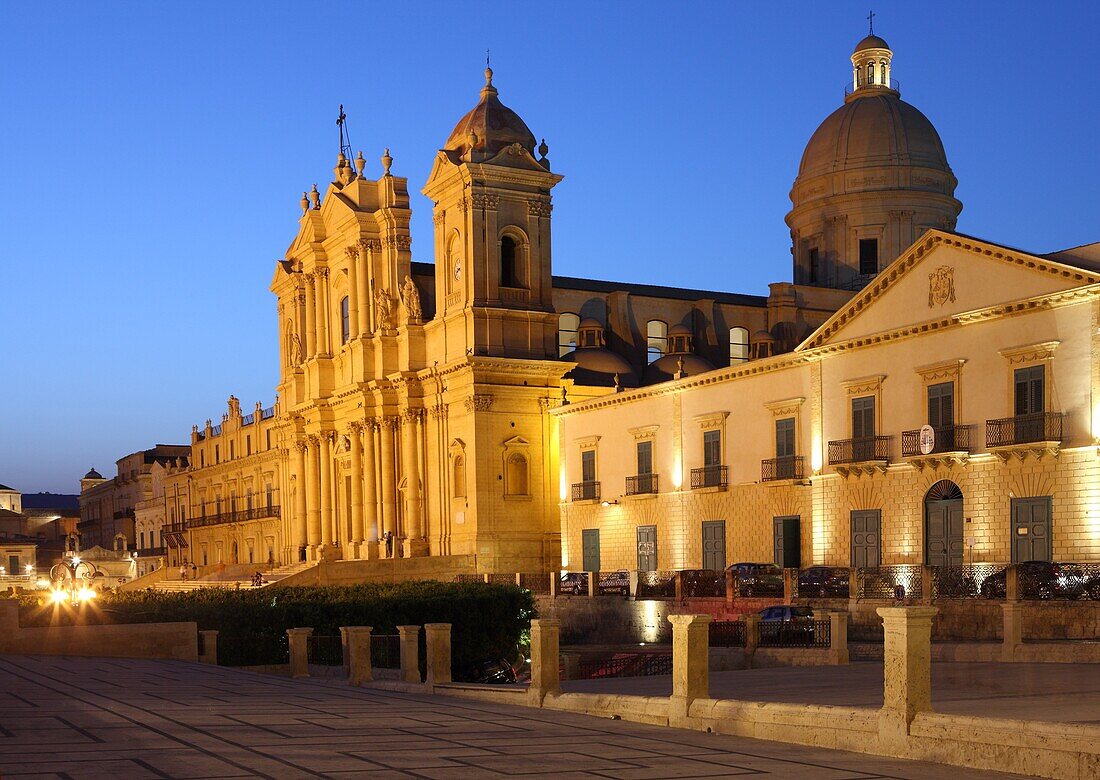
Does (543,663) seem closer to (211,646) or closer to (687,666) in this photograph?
(687,666)

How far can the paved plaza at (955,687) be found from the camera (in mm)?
16219

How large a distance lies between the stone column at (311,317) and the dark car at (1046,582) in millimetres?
43724

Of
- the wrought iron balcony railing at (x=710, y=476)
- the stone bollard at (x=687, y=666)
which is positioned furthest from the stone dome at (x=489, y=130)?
the stone bollard at (x=687, y=666)

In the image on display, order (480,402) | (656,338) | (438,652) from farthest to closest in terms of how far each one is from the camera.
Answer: (656,338) < (480,402) < (438,652)

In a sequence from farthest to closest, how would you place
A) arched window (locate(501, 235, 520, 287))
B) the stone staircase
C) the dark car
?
the stone staircase < arched window (locate(501, 235, 520, 287)) < the dark car

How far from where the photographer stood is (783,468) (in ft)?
A: 141

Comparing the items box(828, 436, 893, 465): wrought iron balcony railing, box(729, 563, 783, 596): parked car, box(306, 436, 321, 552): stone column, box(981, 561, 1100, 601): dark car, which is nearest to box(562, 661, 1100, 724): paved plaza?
box(981, 561, 1100, 601): dark car

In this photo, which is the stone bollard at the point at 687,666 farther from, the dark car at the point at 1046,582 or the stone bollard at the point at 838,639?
the dark car at the point at 1046,582

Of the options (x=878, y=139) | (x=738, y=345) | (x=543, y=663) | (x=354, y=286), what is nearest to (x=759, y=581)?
(x=543, y=663)

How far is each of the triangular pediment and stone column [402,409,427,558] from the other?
23348 mm

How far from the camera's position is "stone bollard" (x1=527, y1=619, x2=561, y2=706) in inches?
805

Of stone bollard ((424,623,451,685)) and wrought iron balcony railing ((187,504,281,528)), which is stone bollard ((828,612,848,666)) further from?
wrought iron balcony railing ((187,504,281,528))

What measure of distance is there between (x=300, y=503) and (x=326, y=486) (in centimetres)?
262

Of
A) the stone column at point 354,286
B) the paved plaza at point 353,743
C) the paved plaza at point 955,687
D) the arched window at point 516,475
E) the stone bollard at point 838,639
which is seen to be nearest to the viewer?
the paved plaza at point 353,743
